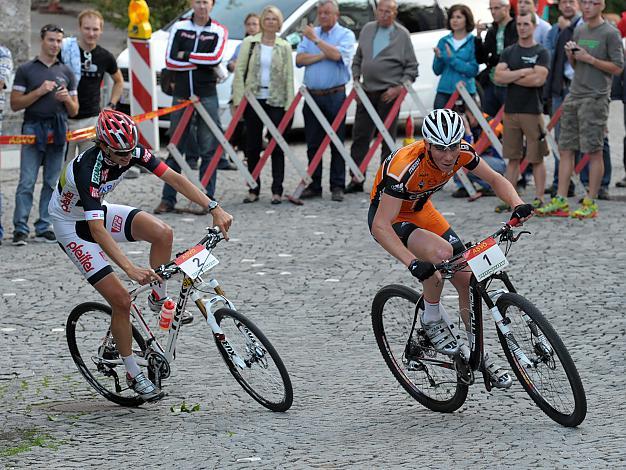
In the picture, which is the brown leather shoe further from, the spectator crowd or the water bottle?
the water bottle

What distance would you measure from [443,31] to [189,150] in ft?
18.4

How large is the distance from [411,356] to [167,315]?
1500mm

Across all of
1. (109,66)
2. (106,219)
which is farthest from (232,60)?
(106,219)

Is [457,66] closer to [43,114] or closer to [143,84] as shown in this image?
[143,84]

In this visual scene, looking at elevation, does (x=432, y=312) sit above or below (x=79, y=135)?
above

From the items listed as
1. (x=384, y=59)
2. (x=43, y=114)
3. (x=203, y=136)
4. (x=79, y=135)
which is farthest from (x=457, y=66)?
(x=43, y=114)

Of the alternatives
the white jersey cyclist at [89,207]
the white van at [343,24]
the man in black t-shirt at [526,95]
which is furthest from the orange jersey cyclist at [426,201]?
the white van at [343,24]

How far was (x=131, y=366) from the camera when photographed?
25.3 feet

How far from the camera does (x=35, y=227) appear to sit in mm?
12539

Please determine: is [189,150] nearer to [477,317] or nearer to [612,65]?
[612,65]

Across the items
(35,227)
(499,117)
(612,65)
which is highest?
(612,65)

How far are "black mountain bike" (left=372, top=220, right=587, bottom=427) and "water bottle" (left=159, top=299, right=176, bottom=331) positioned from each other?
130cm

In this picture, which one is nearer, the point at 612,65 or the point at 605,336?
the point at 605,336

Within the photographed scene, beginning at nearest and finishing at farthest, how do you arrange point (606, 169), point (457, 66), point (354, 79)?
point (606, 169)
point (457, 66)
point (354, 79)
